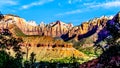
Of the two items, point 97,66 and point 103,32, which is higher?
point 103,32

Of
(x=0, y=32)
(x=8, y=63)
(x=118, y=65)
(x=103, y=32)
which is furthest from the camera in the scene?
(x=8, y=63)

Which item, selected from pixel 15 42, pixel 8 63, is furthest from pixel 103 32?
pixel 8 63

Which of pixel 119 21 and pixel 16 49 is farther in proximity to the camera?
pixel 16 49

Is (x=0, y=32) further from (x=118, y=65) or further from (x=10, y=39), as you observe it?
(x=118, y=65)

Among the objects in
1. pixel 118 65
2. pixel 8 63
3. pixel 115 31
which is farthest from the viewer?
pixel 8 63

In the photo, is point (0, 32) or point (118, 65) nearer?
point (118, 65)

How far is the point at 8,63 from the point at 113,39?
8598mm

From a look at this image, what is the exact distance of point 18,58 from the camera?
87.0 feet

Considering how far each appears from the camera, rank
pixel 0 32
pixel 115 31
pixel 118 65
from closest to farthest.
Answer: pixel 118 65 → pixel 115 31 → pixel 0 32

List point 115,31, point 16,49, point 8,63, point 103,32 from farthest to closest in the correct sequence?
1. point 8,63
2. point 16,49
3. point 103,32
4. point 115,31

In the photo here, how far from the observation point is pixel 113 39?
61.7 feet

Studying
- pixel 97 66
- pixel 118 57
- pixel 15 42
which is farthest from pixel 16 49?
pixel 118 57

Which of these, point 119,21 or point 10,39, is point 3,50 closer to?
point 10,39

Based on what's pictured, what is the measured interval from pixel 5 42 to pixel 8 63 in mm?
3589
